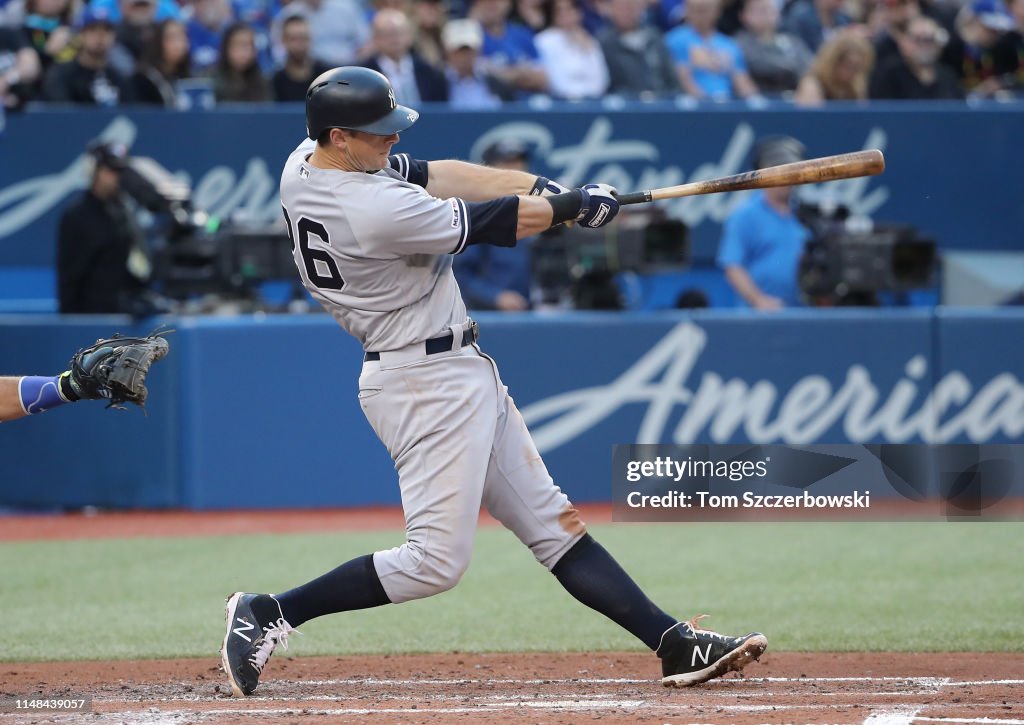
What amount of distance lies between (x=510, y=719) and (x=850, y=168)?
207 centimetres

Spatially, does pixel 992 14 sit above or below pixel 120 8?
above

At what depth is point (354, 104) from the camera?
4445 millimetres

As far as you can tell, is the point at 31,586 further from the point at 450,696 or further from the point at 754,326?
the point at 754,326

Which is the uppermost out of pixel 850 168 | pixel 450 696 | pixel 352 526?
pixel 850 168

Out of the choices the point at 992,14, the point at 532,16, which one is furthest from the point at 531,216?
the point at 992,14

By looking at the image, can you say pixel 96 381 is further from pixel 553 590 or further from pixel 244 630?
pixel 553 590

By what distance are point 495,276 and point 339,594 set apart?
5265 millimetres

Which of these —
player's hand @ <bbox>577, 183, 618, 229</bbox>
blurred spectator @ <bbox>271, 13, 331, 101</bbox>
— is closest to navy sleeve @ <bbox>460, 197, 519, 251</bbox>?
player's hand @ <bbox>577, 183, 618, 229</bbox>

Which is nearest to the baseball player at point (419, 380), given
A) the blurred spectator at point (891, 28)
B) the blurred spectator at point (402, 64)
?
the blurred spectator at point (402, 64)

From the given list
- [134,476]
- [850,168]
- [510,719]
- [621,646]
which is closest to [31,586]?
[134,476]

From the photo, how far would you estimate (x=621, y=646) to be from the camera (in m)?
5.79

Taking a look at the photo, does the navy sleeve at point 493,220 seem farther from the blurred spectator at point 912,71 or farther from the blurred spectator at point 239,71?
the blurred spectator at point 912,71

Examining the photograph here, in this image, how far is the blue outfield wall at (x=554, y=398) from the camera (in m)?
9.28

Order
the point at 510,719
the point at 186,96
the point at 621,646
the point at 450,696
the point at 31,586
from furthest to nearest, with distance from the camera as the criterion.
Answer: the point at 186,96, the point at 31,586, the point at 621,646, the point at 450,696, the point at 510,719
